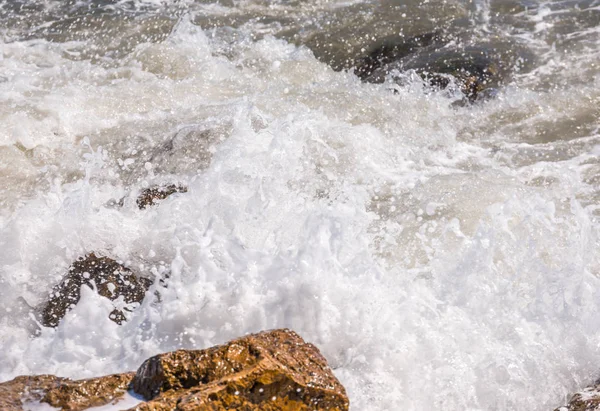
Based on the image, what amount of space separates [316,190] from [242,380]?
2.55 metres

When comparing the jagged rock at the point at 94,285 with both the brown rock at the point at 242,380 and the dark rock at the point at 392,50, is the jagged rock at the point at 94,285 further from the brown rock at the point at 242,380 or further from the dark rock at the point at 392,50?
the dark rock at the point at 392,50

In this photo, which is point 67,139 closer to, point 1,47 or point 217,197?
point 217,197

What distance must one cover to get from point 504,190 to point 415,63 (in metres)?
2.28

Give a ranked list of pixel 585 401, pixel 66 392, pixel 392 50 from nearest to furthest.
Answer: pixel 66 392, pixel 585 401, pixel 392 50

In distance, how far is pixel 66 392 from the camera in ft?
8.09

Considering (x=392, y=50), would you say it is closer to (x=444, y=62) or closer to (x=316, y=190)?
(x=444, y=62)

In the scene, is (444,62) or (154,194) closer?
(154,194)

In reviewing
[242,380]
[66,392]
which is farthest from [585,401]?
[66,392]

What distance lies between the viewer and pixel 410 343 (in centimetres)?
334

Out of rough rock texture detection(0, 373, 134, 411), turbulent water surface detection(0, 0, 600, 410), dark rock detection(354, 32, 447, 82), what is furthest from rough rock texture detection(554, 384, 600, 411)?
dark rock detection(354, 32, 447, 82)

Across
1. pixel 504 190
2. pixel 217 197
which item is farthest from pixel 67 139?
pixel 504 190

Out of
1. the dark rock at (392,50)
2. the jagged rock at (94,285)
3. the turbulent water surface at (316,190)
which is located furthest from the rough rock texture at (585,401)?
the dark rock at (392,50)

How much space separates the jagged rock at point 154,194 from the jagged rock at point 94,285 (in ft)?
2.14

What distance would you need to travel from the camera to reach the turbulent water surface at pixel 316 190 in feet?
10.8
